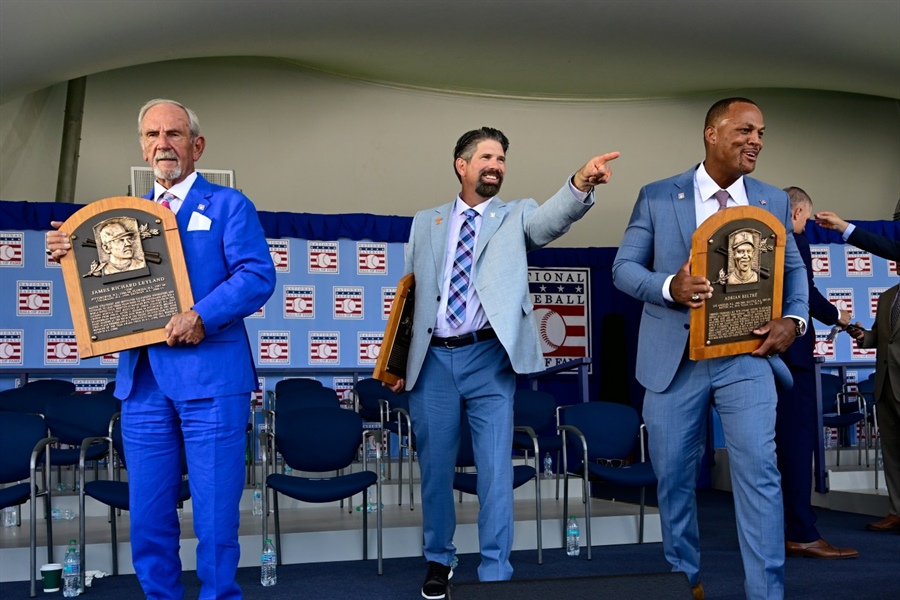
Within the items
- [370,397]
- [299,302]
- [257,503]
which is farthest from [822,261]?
[257,503]

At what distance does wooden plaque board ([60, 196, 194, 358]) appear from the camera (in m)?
2.89

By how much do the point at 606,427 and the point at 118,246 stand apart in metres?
3.94

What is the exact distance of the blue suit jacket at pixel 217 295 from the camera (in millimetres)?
2869

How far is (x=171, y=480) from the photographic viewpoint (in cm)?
292

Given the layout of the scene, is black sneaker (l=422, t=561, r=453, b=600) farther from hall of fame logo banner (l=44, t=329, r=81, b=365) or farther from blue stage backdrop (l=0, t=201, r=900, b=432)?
hall of fame logo banner (l=44, t=329, r=81, b=365)

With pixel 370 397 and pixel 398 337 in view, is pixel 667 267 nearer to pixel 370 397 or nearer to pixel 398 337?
pixel 398 337

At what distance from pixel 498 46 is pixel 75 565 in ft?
25.0

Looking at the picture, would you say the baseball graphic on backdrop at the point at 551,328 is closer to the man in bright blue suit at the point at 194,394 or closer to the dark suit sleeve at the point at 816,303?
the dark suit sleeve at the point at 816,303

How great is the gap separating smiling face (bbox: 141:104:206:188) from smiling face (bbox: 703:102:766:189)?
170 centimetres

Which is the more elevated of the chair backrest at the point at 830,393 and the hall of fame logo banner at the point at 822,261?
the hall of fame logo banner at the point at 822,261

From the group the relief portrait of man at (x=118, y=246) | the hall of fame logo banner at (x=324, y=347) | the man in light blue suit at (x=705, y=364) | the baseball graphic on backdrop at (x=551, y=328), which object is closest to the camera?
the relief portrait of man at (x=118, y=246)

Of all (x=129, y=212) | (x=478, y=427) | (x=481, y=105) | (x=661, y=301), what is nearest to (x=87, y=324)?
(x=129, y=212)

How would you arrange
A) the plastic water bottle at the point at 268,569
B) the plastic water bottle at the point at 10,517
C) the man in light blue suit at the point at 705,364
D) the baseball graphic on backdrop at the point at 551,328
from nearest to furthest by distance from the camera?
1. the man in light blue suit at the point at 705,364
2. the plastic water bottle at the point at 268,569
3. the plastic water bottle at the point at 10,517
4. the baseball graphic on backdrop at the point at 551,328

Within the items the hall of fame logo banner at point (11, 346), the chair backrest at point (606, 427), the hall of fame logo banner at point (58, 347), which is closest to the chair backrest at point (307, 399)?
the chair backrest at point (606, 427)
